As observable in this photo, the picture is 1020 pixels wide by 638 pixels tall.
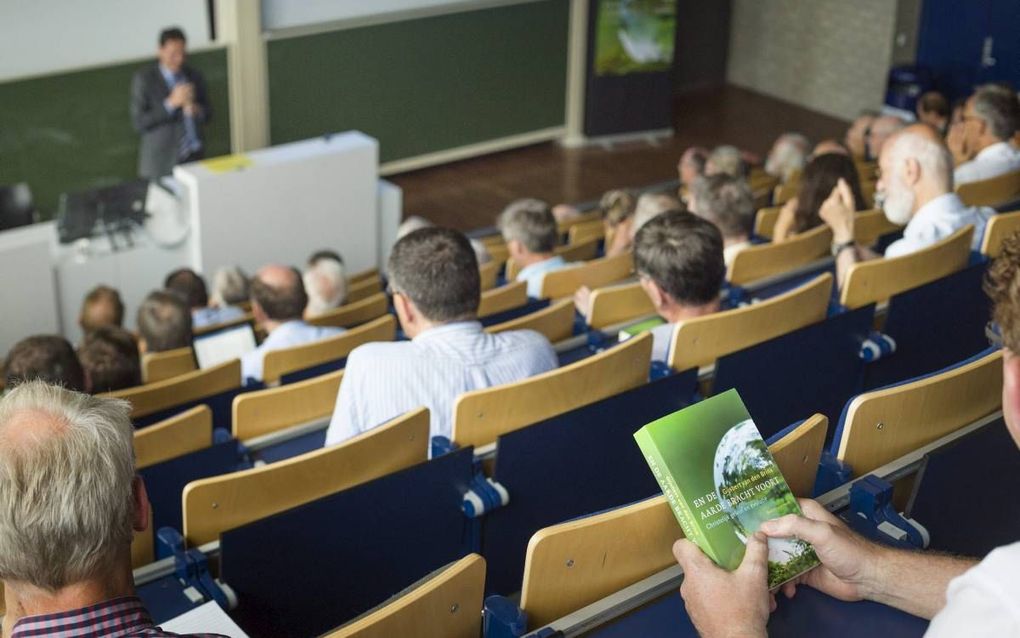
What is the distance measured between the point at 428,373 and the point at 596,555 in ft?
4.61

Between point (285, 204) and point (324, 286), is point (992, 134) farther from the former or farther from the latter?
point (285, 204)

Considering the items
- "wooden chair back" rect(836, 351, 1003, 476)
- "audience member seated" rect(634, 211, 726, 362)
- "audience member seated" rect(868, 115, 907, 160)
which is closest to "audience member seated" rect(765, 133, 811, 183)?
"audience member seated" rect(868, 115, 907, 160)

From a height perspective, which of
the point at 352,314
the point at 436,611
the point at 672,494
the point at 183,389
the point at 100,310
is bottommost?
the point at 100,310

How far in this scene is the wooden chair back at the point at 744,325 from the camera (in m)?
3.63

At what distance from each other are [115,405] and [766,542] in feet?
3.53

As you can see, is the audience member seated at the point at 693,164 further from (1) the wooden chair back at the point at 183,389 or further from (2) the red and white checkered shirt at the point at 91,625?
(2) the red and white checkered shirt at the point at 91,625

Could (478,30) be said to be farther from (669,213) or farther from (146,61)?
(669,213)

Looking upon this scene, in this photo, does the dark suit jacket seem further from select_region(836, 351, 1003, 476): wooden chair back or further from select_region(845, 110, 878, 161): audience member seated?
select_region(836, 351, 1003, 476): wooden chair back

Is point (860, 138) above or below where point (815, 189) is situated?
below

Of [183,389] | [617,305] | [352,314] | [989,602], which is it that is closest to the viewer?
[989,602]

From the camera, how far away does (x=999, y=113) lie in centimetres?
630

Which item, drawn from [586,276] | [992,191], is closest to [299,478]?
[586,276]

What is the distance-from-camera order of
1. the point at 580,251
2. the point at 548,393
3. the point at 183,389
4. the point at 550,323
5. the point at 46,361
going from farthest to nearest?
the point at 580,251 → the point at 550,323 → the point at 183,389 → the point at 46,361 → the point at 548,393

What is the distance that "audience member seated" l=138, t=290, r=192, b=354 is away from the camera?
509 cm
